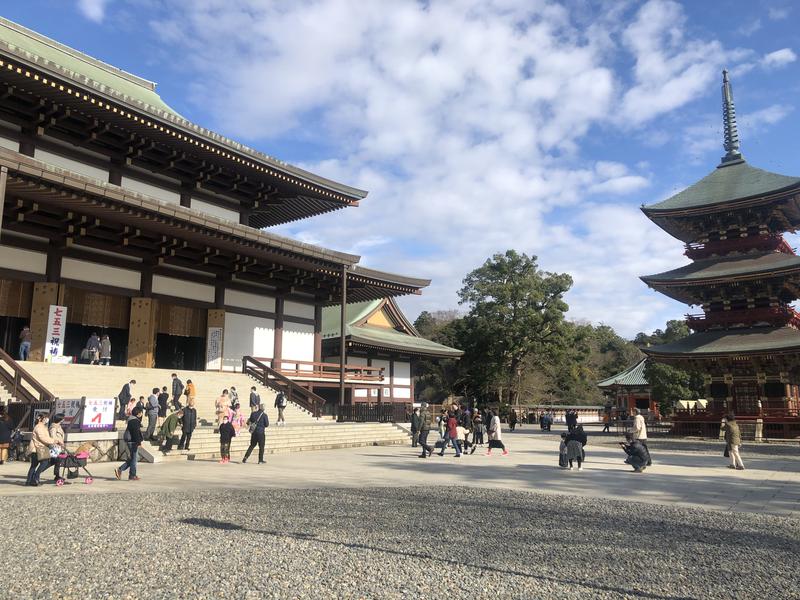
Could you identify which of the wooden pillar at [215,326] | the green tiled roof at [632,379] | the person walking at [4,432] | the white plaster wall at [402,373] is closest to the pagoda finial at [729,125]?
the green tiled roof at [632,379]

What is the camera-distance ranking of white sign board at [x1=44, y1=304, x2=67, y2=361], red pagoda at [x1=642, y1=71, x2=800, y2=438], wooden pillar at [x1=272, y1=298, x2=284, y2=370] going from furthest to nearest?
1. red pagoda at [x1=642, y1=71, x2=800, y2=438]
2. wooden pillar at [x1=272, y1=298, x2=284, y2=370]
3. white sign board at [x1=44, y1=304, x2=67, y2=361]

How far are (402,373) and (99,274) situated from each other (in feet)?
64.4

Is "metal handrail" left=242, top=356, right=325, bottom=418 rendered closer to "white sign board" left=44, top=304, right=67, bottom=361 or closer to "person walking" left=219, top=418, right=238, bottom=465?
"white sign board" left=44, top=304, right=67, bottom=361

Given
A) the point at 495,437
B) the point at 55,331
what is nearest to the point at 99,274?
the point at 55,331

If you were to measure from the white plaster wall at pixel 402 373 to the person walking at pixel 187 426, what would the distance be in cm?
2033

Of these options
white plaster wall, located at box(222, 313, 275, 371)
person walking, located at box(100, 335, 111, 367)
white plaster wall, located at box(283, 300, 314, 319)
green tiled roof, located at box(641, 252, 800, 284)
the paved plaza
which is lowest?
the paved plaza

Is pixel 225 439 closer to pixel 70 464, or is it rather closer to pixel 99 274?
pixel 70 464

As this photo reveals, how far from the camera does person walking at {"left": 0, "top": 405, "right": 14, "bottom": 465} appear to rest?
1185cm

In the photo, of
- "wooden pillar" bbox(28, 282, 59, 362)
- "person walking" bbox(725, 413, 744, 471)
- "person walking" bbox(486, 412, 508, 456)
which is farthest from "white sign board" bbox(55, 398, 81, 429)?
"person walking" bbox(725, 413, 744, 471)

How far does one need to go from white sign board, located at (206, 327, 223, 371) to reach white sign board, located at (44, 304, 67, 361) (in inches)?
210

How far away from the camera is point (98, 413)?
42.2ft

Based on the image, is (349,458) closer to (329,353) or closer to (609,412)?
(329,353)

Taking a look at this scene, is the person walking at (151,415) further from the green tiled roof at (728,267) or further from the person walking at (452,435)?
the green tiled roof at (728,267)

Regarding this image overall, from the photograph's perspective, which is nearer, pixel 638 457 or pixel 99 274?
pixel 638 457
